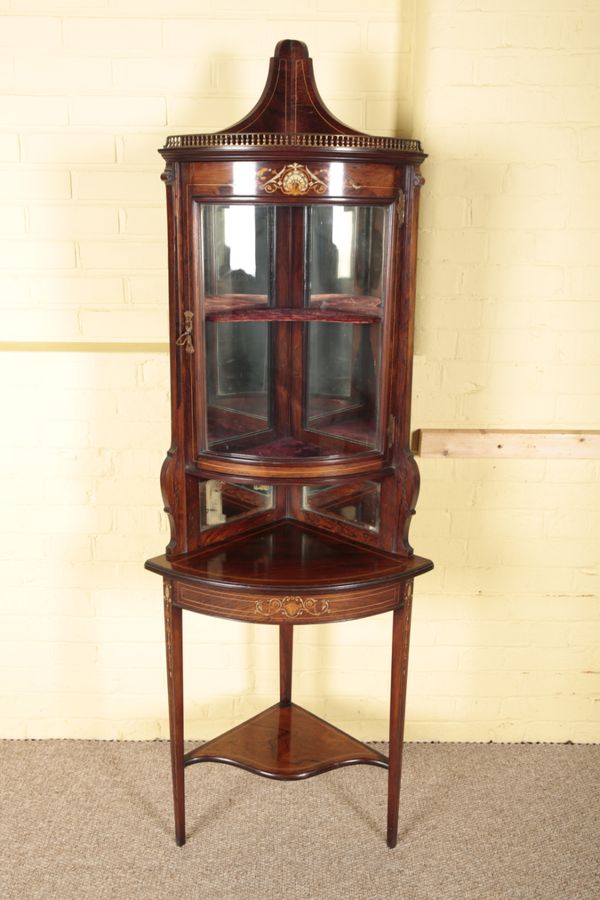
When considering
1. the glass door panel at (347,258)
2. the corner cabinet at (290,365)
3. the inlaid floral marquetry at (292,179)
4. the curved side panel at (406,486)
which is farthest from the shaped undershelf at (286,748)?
the inlaid floral marquetry at (292,179)

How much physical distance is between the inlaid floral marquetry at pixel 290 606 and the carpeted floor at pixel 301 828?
78 cm

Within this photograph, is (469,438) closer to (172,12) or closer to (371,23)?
(371,23)

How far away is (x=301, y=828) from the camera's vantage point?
8.89 ft

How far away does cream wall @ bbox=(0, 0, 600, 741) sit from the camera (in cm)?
266

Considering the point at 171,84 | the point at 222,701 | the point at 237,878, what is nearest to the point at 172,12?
the point at 171,84

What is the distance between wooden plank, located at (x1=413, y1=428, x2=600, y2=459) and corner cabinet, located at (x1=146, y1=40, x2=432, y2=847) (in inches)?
15.6

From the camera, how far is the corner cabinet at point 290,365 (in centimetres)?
225

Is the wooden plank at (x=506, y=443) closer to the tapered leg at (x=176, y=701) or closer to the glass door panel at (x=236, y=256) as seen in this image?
the glass door panel at (x=236, y=256)

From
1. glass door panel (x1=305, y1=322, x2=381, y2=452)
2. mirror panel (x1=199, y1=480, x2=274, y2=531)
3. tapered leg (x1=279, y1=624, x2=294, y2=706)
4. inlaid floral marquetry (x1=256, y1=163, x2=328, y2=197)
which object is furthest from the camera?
tapered leg (x1=279, y1=624, x2=294, y2=706)

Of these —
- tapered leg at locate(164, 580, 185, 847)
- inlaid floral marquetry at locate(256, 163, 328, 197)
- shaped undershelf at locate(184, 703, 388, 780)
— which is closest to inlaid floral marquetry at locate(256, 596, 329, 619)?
tapered leg at locate(164, 580, 185, 847)

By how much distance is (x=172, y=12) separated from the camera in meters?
2.64

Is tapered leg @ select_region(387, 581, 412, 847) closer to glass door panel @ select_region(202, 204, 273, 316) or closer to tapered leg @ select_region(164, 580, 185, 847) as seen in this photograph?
tapered leg @ select_region(164, 580, 185, 847)

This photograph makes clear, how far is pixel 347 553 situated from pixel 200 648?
819mm

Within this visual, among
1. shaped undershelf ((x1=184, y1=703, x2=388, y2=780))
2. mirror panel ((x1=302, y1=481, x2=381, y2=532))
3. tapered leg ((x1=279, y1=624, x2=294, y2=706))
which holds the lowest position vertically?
shaped undershelf ((x1=184, y1=703, x2=388, y2=780))
